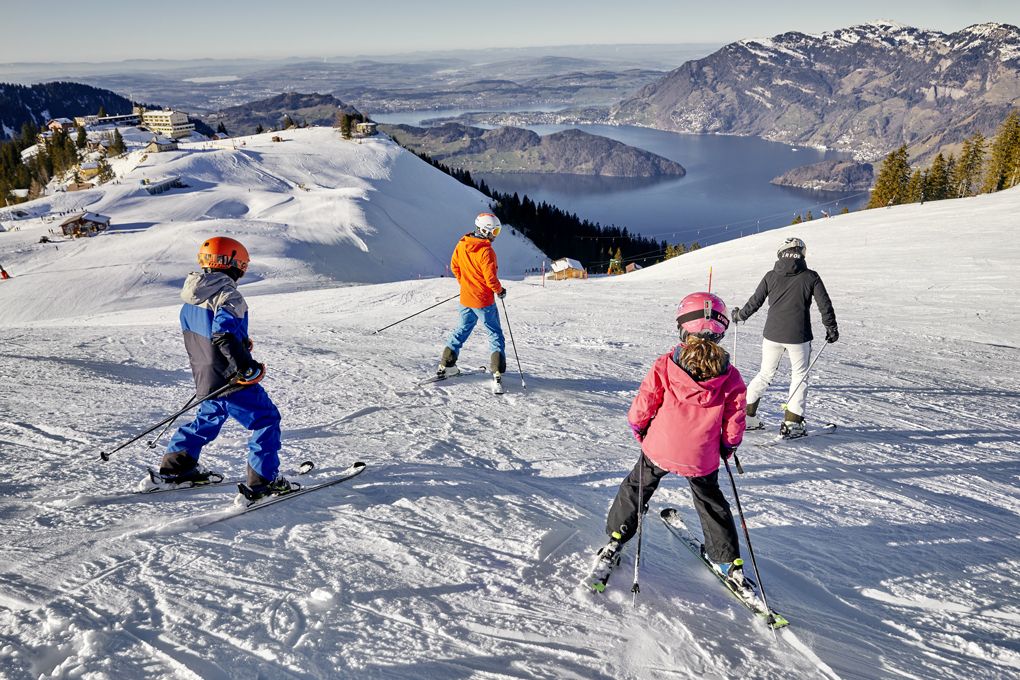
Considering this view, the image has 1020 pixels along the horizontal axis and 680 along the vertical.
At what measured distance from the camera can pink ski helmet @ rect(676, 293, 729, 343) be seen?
335cm

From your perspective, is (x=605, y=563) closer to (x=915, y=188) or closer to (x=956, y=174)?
(x=915, y=188)

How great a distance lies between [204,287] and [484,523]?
2.77m

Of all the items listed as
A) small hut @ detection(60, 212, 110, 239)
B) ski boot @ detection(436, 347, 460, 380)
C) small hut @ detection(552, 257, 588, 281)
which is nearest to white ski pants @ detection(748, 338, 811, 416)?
ski boot @ detection(436, 347, 460, 380)

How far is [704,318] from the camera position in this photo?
3359 mm

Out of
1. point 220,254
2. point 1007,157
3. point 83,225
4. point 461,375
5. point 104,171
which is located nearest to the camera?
point 220,254

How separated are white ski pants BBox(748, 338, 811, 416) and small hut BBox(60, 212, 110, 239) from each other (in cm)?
4098

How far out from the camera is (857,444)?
634 cm

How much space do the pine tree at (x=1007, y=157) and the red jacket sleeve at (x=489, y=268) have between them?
205 feet

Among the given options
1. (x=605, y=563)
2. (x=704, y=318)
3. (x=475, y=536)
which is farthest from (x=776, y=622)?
(x=475, y=536)

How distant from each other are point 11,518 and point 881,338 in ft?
44.8

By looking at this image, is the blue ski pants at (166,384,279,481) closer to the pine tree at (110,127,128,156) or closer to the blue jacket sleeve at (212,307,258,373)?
the blue jacket sleeve at (212,307,258,373)

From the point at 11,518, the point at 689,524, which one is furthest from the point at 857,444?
the point at 11,518

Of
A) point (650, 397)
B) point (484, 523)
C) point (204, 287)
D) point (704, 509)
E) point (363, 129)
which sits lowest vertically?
point (484, 523)

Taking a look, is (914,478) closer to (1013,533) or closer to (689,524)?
(1013,533)
